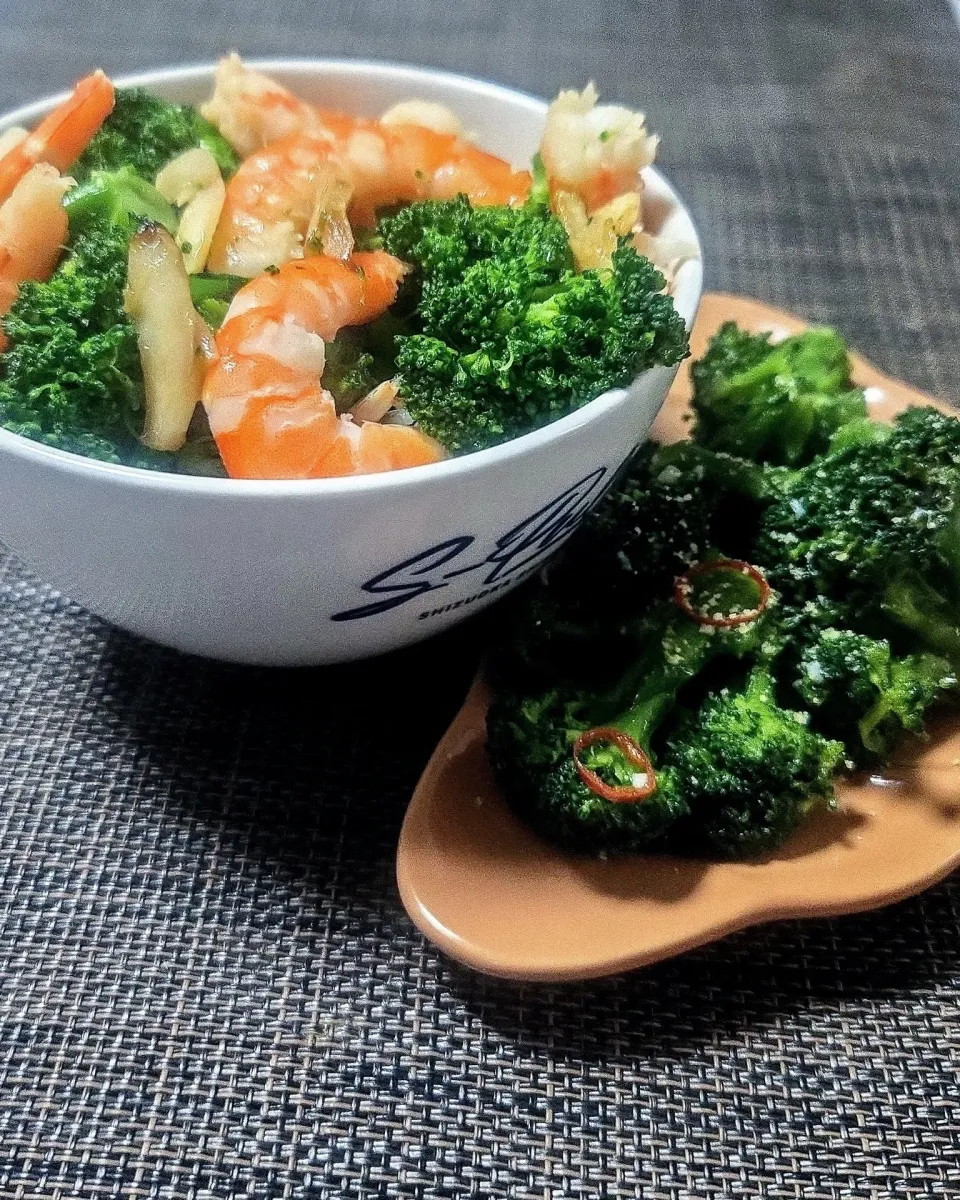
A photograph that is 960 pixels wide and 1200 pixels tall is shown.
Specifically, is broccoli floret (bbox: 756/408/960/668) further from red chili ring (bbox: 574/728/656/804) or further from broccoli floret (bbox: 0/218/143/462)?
broccoli floret (bbox: 0/218/143/462)

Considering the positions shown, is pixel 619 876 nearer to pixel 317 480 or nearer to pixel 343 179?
pixel 317 480

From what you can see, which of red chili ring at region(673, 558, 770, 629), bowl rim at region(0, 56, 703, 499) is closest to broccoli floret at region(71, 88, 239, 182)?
bowl rim at region(0, 56, 703, 499)

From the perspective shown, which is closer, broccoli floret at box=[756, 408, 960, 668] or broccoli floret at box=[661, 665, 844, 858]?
broccoli floret at box=[661, 665, 844, 858]

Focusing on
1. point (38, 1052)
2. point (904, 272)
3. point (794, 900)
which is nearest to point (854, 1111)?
point (794, 900)

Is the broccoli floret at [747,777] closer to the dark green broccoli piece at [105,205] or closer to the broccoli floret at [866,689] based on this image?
the broccoli floret at [866,689]

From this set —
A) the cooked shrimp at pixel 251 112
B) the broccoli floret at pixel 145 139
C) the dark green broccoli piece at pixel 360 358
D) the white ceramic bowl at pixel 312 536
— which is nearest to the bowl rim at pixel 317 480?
the white ceramic bowl at pixel 312 536

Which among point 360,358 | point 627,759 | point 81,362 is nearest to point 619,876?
point 627,759
